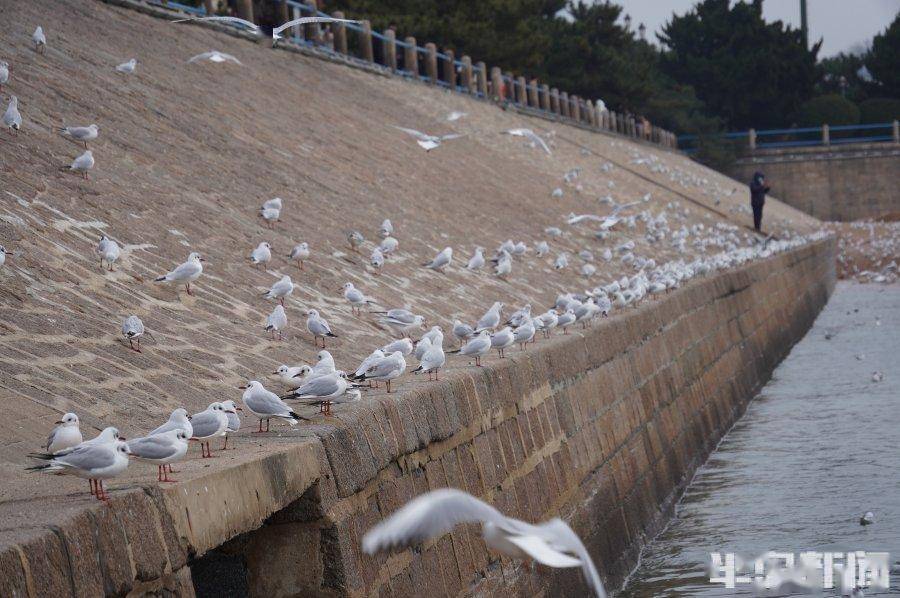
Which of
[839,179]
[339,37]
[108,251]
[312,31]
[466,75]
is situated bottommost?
[839,179]

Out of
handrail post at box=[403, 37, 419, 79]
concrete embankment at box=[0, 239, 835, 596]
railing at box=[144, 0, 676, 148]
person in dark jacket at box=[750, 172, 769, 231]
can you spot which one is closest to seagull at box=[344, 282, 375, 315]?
concrete embankment at box=[0, 239, 835, 596]

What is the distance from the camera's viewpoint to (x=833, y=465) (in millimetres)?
13188

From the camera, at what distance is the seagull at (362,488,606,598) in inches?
163

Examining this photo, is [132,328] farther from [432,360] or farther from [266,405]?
[266,405]

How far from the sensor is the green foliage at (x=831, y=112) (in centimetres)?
6725

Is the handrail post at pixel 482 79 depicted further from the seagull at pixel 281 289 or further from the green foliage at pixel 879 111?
the green foliage at pixel 879 111

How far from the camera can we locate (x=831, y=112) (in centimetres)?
6750

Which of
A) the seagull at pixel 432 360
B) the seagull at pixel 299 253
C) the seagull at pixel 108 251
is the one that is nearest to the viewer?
the seagull at pixel 432 360

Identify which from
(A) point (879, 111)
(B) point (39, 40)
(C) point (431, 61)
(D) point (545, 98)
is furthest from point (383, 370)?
(A) point (879, 111)

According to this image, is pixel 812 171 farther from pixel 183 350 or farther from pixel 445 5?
pixel 183 350

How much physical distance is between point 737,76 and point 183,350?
66425 millimetres

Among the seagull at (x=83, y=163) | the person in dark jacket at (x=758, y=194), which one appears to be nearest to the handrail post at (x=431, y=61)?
the person in dark jacket at (x=758, y=194)

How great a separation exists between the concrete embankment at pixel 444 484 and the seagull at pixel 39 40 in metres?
6.71

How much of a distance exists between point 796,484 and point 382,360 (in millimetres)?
Answer: 6709
